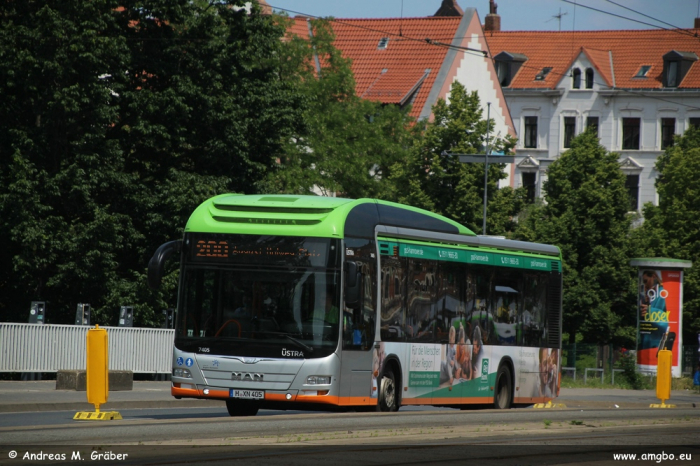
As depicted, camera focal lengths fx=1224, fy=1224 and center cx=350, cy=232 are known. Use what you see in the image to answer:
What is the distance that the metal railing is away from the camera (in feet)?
87.5

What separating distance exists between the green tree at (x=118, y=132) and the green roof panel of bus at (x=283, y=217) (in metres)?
14.4

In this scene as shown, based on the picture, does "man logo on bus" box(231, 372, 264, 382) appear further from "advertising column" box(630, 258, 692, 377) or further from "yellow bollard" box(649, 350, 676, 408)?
"advertising column" box(630, 258, 692, 377)

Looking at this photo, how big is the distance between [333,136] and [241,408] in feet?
108

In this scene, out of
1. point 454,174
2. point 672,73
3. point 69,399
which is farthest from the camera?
point 672,73

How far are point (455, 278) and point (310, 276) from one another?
4437 mm

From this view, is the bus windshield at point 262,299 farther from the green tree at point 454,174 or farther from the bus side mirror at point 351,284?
the green tree at point 454,174

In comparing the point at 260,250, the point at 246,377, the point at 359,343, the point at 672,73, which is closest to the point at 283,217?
the point at 260,250

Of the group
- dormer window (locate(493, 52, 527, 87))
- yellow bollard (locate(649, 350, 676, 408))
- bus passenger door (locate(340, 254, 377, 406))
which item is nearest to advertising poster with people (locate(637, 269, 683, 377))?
yellow bollard (locate(649, 350, 676, 408))

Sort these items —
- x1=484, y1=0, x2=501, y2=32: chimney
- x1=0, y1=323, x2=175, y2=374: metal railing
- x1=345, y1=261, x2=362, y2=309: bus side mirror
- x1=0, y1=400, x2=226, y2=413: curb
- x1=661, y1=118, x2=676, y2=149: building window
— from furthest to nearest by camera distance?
1. x1=484, y1=0, x2=501, y2=32: chimney
2. x1=661, y1=118, x2=676, y2=149: building window
3. x1=0, y1=323, x2=175, y2=374: metal railing
4. x1=0, y1=400, x2=226, y2=413: curb
5. x1=345, y1=261, x2=362, y2=309: bus side mirror

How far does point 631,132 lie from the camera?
78875 mm

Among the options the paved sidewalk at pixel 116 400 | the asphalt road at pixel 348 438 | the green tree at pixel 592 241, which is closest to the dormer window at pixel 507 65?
the green tree at pixel 592 241

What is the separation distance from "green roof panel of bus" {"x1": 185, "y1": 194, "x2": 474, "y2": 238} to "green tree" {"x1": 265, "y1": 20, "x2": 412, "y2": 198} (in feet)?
97.0

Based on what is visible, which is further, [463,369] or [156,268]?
[463,369]

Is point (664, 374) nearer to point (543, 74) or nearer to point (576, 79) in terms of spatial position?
point (576, 79)
